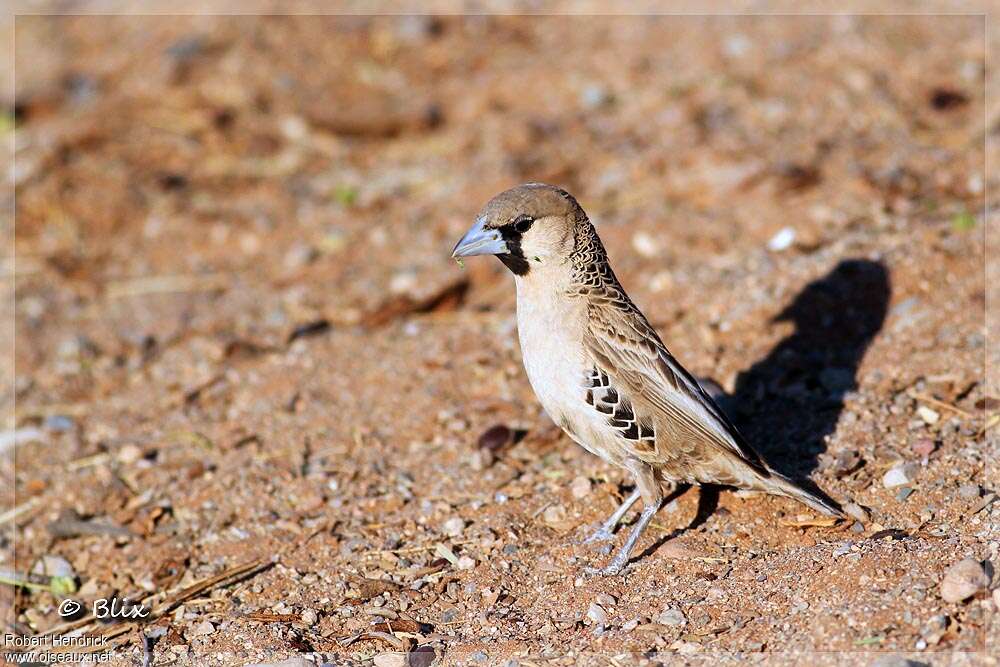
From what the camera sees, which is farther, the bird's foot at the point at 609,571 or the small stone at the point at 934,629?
the bird's foot at the point at 609,571

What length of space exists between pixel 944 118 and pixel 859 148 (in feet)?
3.06

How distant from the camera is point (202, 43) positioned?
10938mm

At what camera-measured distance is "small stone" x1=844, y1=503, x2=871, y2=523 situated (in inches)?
192

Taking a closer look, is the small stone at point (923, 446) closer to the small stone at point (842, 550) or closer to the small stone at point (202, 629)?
the small stone at point (842, 550)

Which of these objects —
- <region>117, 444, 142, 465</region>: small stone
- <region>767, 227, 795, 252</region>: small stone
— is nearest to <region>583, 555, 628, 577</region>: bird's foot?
<region>117, 444, 142, 465</region>: small stone

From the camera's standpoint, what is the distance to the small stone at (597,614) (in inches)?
176

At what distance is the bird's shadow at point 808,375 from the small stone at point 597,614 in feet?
1.64

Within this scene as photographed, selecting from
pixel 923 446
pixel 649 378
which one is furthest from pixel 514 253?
pixel 923 446

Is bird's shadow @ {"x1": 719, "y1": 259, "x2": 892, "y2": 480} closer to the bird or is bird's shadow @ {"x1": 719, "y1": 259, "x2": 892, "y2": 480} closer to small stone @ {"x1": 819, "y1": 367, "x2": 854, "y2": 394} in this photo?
small stone @ {"x1": 819, "y1": 367, "x2": 854, "y2": 394}

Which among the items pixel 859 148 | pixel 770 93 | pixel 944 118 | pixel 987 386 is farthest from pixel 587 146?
pixel 987 386

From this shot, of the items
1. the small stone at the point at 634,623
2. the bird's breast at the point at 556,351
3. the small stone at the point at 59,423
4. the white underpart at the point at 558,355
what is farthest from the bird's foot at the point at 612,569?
the small stone at the point at 59,423

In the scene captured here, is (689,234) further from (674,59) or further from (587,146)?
(674,59)

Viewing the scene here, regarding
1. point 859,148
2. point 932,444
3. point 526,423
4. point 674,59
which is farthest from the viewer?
point 674,59

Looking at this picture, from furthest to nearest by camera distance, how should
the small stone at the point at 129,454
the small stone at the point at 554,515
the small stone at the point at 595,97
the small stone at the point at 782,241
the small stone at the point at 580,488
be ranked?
the small stone at the point at 595,97 < the small stone at the point at 782,241 < the small stone at the point at 129,454 < the small stone at the point at 580,488 < the small stone at the point at 554,515
